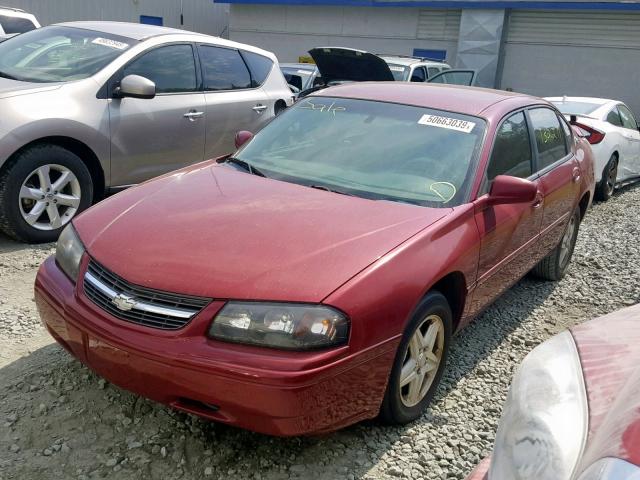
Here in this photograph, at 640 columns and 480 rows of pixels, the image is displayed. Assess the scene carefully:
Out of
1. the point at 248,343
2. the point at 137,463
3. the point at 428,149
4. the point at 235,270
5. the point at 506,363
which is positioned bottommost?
the point at 506,363

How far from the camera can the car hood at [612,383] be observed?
134 cm

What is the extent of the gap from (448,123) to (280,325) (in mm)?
A: 1839

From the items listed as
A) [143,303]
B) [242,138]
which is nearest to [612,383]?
[143,303]

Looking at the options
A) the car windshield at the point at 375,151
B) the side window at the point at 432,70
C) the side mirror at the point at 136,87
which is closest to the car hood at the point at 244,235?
the car windshield at the point at 375,151

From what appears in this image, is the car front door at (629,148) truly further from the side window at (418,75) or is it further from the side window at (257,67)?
the side window at (257,67)

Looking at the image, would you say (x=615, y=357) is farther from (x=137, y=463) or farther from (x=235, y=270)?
(x=137, y=463)

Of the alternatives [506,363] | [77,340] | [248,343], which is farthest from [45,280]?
[506,363]

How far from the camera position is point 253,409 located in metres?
2.24

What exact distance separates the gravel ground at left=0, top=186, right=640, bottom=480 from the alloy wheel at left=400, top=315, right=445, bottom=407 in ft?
0.55

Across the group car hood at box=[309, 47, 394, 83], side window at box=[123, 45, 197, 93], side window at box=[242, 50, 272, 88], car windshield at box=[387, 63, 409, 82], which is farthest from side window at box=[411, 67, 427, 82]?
side window at box=[123, 45, 197, 93]

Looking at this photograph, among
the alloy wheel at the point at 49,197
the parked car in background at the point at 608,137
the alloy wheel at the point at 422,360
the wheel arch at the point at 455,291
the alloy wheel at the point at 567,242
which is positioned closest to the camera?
the alloy wheel at the point at 422,360

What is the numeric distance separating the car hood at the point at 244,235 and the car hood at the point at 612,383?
894 millimetres

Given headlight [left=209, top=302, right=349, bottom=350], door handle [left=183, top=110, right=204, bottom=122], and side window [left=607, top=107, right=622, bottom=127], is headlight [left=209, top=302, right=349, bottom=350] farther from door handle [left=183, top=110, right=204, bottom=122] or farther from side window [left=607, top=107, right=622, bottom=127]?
side window [left=607, top=107, right=622, bottom=127]

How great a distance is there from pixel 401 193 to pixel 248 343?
1.28m
